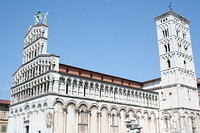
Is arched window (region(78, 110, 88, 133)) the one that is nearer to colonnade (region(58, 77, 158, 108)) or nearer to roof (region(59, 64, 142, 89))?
colonnade (region(58, 77, 158, 108))

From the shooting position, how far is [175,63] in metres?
47.9

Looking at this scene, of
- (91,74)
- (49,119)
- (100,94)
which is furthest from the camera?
(91,74)

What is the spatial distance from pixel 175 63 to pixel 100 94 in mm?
18398

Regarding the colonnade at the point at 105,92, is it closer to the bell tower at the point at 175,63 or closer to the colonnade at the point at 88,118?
the colonnade at the point at 88,118

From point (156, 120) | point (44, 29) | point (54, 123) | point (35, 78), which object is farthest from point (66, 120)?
point (156, 120)

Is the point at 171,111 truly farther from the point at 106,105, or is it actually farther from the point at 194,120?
the point at 106,105

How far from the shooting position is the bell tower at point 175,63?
154 ft

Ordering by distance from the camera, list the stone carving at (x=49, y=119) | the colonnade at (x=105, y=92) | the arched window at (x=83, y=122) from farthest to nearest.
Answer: the arched window at (x=83, y=122), the colonnade at (x=105, y=92), the stone carving at (x=49, y=119)

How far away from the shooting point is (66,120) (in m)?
33.0

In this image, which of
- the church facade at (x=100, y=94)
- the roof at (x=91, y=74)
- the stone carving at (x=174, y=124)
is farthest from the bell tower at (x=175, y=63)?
the roof at (x=91, y=74)

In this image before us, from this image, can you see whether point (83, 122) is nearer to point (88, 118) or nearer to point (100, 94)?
point (88, 118)

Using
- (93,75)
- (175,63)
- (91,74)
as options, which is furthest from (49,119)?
(175,63)

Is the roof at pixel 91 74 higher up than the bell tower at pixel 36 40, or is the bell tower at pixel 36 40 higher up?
the bell tower at pixel 36 40

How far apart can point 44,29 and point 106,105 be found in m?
15.4
